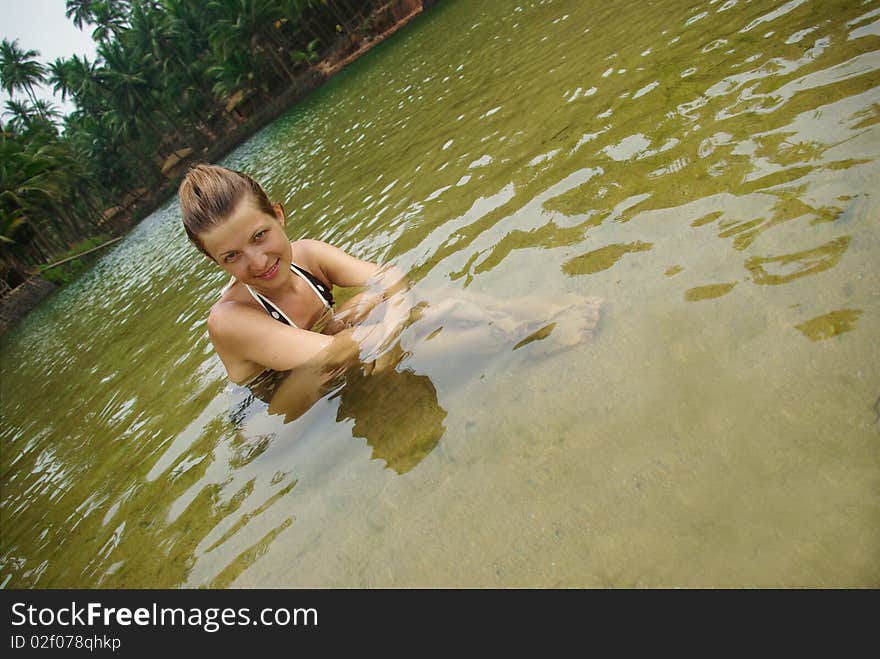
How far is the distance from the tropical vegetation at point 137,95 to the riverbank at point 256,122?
0.33m

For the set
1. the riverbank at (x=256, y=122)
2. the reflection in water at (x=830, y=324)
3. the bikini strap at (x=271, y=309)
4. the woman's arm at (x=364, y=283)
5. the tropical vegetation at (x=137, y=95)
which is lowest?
the reflection in water at (x=830, y=324)

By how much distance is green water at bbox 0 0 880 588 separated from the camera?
153cm

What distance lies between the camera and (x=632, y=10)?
7.00 m

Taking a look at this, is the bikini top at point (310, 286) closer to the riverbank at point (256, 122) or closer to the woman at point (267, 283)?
the woman at point (267, 283)

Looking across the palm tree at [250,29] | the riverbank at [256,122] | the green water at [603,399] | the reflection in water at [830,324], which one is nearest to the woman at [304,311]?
the green water at [603,399]

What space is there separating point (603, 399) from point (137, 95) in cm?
5423

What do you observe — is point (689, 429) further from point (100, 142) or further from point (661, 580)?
point (100, 142)

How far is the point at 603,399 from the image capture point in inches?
80.8

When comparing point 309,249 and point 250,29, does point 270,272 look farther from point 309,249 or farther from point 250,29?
point 250,29

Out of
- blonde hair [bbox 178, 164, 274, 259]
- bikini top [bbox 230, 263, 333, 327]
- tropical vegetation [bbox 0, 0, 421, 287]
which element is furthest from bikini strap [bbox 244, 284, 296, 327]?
tropical vegetation [bbox 0, 0, 421, 287]

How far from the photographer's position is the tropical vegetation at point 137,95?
106ft

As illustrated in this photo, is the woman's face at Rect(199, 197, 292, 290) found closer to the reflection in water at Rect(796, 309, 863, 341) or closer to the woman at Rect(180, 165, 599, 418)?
the woman at Rect(180, 165, 599, 418)

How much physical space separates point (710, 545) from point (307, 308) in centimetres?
277

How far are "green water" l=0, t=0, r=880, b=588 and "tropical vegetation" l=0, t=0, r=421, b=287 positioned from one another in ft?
95.9
